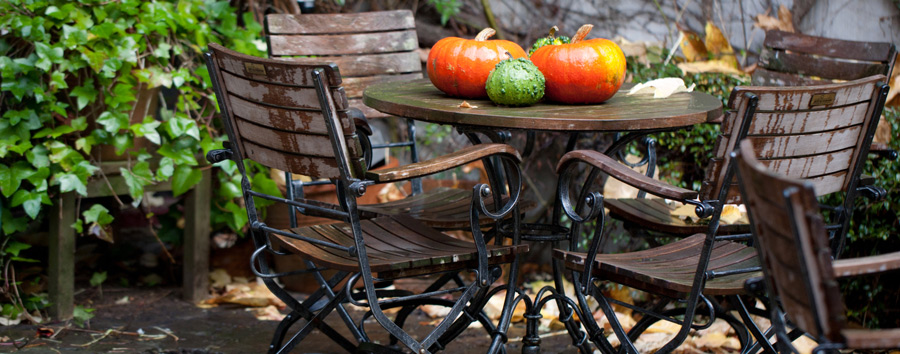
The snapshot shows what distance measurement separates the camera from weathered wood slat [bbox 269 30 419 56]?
3.75 meters

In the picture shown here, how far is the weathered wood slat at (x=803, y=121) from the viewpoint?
2.20 m

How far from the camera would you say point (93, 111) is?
3670 millimetres

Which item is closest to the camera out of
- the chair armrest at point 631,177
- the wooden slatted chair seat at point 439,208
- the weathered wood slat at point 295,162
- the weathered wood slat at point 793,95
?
the weathered wood slat at point 793,95

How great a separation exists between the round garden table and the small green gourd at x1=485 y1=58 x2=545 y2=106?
33 mm

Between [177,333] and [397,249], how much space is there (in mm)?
1511

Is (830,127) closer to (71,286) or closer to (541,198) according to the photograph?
(541,198)

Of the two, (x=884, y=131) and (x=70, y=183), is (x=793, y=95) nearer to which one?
(x=884, y=131)

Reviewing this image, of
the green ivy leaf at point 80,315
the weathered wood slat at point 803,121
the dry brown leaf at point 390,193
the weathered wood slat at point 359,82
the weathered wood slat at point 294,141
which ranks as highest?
the weathered wood slat at point 359,82

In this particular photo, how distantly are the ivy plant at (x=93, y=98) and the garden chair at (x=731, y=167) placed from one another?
1967 millimetres

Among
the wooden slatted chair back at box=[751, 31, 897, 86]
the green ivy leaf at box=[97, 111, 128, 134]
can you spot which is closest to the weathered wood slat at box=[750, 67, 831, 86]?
the wooden slatted chair back at box=[751, 31, 897, 86]

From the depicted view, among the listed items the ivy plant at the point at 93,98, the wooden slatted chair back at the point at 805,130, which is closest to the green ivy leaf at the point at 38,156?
the ivy plant at the point at 93,98

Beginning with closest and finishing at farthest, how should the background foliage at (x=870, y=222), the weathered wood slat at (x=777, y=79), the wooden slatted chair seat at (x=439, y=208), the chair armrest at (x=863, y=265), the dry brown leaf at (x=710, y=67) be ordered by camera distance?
the chair armrest at (x=863, y=265) < the wooden slatted chair seat at (x=439, y=208) < the background foliage at (x=870, y=222) < the weathered wood slat at (x=777, y=79) < the dry brown leaf at (x=710, y=67)

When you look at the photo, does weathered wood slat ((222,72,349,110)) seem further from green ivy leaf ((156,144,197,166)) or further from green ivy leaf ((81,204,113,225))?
green ivy leaf ((81,204,113,225))

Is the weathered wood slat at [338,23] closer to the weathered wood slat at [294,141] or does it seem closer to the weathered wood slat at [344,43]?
the weathered wood slat at [344,43]
